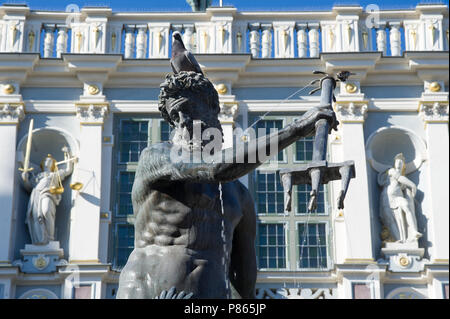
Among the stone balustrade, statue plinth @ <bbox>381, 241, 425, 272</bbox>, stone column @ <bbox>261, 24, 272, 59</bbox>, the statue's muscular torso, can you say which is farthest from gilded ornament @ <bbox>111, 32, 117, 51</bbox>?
the statue's muscular torso

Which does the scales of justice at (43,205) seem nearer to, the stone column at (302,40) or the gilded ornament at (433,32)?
the stone column at (302,40)

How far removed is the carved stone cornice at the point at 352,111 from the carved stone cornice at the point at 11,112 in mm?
7403

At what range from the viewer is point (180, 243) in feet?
23.9

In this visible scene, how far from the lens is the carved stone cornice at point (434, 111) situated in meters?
29.2

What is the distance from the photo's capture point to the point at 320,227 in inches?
1121

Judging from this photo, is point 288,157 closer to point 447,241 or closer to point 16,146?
point 447,241

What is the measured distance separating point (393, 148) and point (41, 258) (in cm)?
864

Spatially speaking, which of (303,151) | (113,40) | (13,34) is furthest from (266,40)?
(13,34)

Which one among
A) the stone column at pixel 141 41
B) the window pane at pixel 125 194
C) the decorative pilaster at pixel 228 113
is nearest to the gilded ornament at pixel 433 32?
the decorative pilaster at pixel 228 113

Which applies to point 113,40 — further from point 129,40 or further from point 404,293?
point 404,293

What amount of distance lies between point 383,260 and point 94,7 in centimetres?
917

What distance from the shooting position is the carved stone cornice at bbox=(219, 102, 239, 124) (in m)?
29.1
